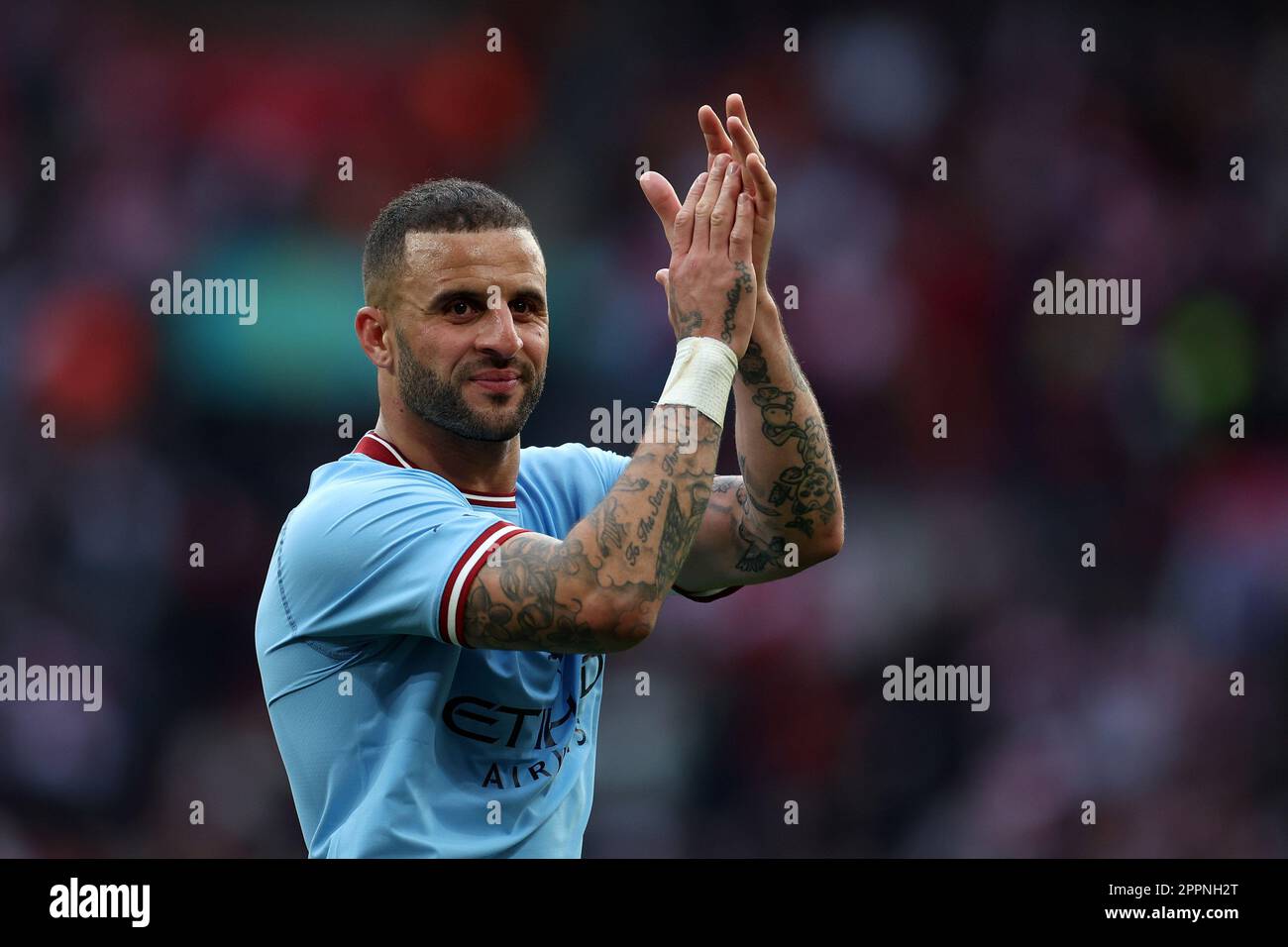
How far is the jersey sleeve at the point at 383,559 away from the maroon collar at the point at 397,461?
138 millimetres

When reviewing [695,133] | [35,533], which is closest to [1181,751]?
[695,133]

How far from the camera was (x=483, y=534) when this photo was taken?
9.57 feet

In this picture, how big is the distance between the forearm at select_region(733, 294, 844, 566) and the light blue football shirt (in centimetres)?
66

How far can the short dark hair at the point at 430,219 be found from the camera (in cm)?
328

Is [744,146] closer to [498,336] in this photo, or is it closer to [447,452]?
[498,336]

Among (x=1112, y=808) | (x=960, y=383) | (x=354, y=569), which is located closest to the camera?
(x=354, y=569)

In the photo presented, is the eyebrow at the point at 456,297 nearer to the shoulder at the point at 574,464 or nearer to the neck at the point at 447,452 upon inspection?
the neck at the point at 447,452

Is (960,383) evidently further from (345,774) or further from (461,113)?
(345,774)

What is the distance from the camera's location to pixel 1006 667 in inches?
274

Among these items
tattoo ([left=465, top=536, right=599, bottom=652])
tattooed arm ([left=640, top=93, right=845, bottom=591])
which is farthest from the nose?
tattoo ([left=465, top=536, right=599, bottom=652])

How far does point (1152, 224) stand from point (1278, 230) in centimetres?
65

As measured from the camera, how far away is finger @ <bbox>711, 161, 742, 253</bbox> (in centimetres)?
312

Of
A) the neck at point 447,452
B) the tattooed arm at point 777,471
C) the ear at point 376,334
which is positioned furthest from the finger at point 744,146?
the ear at point 376,334

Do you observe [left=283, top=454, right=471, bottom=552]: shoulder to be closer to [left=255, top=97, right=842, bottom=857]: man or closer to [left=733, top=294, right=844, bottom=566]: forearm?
[left=255, top=97, right=842, bottom=857]: man
